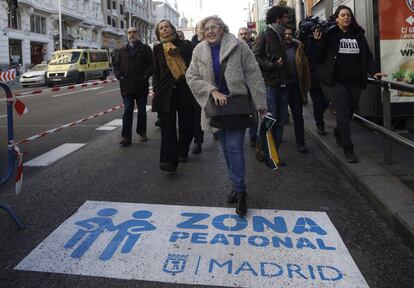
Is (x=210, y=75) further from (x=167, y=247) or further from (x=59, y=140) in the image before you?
(x=59, y=140)

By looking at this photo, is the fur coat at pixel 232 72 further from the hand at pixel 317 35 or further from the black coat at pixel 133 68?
the black coat at pixel 133 68

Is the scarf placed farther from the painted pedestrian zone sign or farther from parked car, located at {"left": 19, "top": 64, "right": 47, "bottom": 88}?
parked car, located at {"left": 19, "top": 64, "right": 47, "bottom": 88}

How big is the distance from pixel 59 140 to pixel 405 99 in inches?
223

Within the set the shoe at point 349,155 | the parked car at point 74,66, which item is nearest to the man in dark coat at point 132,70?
the shoe at point 349,155

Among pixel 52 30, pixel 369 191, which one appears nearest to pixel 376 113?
pixel 369 191

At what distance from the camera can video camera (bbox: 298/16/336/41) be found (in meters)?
5.66

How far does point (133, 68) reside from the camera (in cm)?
744

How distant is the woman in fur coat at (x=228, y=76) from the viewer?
414cm

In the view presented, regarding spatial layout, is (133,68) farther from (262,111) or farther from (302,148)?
(262,111)

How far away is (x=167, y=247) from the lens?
143 inches

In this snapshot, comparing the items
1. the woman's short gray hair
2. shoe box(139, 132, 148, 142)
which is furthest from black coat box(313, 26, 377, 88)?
shoe box(139, 132, 148, 142)

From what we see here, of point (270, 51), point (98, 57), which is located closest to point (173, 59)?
point (270, 51)

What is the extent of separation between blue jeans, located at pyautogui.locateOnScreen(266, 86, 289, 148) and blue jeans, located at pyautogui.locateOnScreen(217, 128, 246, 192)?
6.31ft

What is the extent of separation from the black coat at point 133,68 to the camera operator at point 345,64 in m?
2.89
